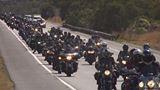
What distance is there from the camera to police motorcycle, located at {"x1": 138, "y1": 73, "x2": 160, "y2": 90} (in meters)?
19.1

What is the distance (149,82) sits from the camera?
19.1 meters

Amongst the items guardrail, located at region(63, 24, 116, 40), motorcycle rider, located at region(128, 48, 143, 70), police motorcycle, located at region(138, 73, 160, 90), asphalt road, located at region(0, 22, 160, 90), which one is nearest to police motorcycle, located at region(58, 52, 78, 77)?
asphalt road, located at region(0, 22, 160, 90)

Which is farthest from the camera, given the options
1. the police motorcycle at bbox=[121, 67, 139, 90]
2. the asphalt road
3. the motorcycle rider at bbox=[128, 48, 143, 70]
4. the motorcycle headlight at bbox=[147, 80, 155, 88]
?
the asphalt road

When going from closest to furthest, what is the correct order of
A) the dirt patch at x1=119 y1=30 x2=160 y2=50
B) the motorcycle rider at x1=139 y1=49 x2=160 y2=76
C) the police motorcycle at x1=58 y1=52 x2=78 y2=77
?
the motorcycle rider at x1=139 y1=49 x2=160 y2=76 < the police motorcycle at x1=58 y1=52 x2=78 y2=77 < the dirt patch at x1=119 y1=30 x2=160 y2=50

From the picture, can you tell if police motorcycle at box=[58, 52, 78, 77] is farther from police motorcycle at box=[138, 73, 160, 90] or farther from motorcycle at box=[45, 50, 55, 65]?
police motorcycle at box=[138, 73, 160, 90]

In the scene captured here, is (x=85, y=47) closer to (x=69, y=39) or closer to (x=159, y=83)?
(x=69, y=39)

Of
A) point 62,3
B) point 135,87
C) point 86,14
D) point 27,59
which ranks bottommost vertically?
point 62,3

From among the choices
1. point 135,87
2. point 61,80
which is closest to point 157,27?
point 61,80

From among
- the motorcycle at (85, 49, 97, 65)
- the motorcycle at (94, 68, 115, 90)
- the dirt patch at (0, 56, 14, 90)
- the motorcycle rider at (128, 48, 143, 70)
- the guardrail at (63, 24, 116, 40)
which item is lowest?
the guardrail at (63, 24, 116, 40)

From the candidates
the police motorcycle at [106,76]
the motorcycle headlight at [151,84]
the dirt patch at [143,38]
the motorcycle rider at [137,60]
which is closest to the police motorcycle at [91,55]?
the police motorcycle at [106,76]

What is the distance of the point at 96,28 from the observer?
92.1 meters

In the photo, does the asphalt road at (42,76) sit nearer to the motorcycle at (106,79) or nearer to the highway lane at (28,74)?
the highway lane at (28,74)

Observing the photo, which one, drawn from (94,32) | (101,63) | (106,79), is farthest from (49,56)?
(94,32)

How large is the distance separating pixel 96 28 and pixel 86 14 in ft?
49.9
